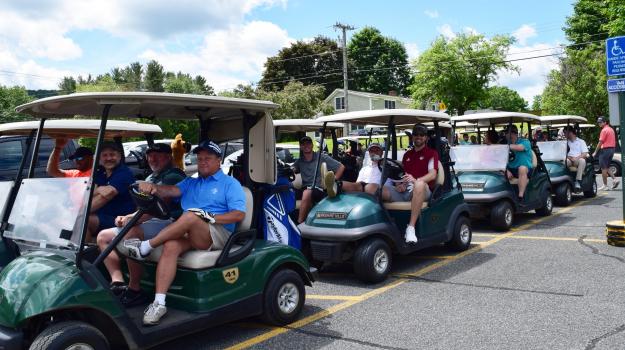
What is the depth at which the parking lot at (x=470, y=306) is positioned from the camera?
13.3ft

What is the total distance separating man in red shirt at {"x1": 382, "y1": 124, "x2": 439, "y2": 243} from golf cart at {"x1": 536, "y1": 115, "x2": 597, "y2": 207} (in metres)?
4.92

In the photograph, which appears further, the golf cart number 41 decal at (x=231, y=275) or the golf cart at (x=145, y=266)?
the golf cart number 41 decal at (x=231, y=275)

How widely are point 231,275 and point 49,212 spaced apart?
134 centimetres

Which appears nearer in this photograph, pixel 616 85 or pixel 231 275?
pixel 231 275

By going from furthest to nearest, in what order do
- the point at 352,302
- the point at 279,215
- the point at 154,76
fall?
the point at 154,76
the point at 352,302
the point at 279,215

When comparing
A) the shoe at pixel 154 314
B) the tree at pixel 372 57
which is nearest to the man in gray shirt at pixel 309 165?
the shoe at pixel 154 314

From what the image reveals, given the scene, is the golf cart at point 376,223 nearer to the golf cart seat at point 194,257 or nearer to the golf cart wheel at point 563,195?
the golf cart seat at point 194,257

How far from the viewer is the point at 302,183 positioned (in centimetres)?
815

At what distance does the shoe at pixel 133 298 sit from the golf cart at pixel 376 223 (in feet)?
7.08

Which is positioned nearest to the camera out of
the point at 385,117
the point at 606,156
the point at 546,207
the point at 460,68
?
the point at 385,117

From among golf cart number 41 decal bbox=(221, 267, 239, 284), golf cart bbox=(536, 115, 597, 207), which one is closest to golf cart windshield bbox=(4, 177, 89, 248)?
golf cart number 41 decal bbox=(221, 267, 239, 284)

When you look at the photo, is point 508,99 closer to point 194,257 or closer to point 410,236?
point 410,236

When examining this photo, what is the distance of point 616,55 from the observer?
6.59 metres

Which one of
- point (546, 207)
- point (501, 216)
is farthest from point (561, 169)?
point (501, 216)
